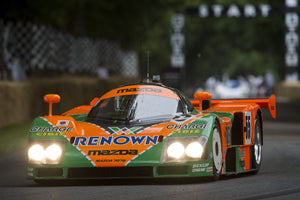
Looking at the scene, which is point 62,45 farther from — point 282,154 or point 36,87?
point 282,154

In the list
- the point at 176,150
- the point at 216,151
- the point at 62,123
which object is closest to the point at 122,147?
the point at 176,150

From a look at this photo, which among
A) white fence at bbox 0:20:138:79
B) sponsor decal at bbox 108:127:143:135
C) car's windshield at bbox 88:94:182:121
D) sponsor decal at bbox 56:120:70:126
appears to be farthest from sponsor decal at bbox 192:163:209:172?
white fence at bbox 0:20:138:79

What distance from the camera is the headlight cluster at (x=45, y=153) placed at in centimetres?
903

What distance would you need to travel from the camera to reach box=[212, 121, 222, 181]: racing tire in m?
9.21

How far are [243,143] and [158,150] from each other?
75.0 inches

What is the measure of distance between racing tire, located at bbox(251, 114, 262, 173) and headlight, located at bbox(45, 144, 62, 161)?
2.79 meters

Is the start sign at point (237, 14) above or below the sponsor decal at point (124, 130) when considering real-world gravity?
above

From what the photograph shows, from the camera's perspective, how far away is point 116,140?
895 cm

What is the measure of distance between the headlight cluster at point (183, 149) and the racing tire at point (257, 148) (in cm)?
202

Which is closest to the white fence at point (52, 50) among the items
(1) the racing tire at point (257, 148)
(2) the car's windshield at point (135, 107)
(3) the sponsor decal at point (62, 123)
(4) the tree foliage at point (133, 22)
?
(4) the tree foliage at point (133, 22)

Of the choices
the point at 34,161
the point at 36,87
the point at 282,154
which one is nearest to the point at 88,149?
the point at 34,161

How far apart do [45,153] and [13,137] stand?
8.29 meters

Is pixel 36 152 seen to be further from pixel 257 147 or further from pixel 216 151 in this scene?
pixel 257 147

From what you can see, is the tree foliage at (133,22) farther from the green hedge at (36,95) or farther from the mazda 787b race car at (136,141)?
the green hedge at (36,95)
